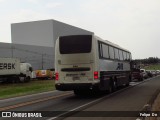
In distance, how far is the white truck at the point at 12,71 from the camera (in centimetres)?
4975

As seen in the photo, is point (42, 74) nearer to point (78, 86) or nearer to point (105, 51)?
point (105, 51)

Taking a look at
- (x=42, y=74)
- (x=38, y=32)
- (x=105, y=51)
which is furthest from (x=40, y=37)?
(x=105, y=51)

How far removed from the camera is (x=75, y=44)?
20.3m

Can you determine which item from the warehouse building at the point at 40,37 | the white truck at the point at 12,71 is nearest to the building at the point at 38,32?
the warehouse building at the point at 40,37

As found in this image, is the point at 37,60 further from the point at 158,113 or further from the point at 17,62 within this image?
the point at 158,113

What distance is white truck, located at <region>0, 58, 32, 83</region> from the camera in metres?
49.8

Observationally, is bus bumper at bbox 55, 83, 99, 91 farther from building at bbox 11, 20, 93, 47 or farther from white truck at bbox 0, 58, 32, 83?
building at bbox 11, 20, 93, 47

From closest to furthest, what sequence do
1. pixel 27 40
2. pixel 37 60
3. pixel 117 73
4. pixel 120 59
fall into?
pixel 117 73 → pixel 120 59 → pixel 37 60 → pixel 27 40

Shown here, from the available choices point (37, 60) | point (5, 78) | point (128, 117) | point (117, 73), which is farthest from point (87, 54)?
point (37, 60)

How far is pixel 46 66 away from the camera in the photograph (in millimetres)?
86000

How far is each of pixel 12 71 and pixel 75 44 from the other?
32338 millimetres

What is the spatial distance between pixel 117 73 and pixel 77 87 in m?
6.55

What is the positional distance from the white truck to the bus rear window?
30065 millimetres

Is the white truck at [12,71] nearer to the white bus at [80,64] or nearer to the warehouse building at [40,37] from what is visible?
the warehouse building at [40,37]
